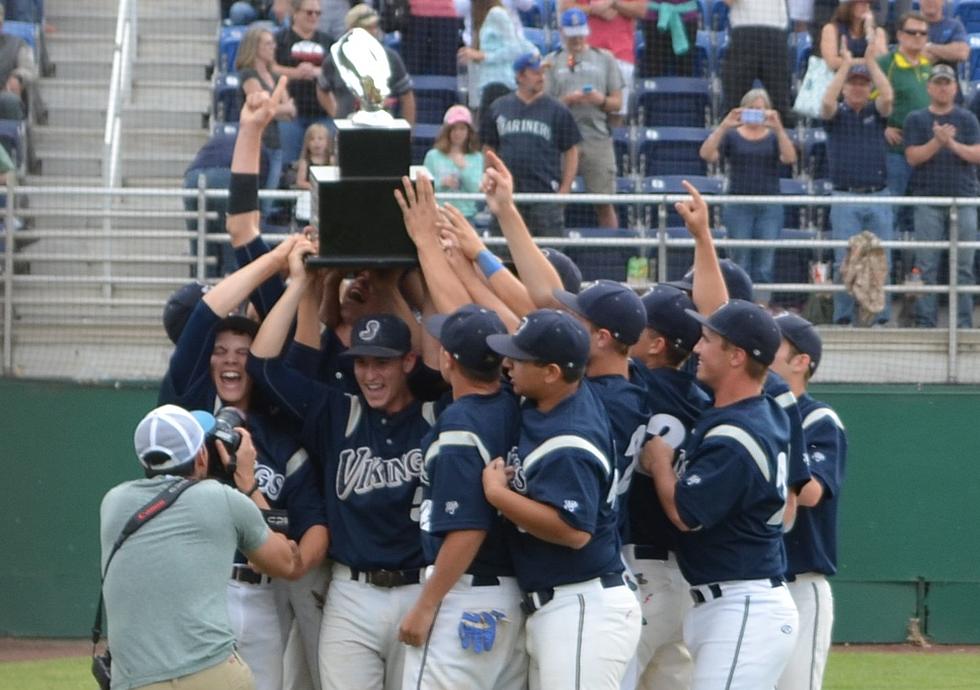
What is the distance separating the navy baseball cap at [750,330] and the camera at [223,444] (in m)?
1.62

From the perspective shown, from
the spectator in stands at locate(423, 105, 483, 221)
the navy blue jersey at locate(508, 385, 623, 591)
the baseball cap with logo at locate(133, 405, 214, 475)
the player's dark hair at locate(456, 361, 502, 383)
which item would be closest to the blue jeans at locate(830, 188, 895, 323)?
the spectator in stands at locate(423, 105, 483, 221)

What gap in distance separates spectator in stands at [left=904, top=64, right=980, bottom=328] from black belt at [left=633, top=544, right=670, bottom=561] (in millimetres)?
5249

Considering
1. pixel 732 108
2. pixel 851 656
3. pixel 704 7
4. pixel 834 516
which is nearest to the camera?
pixel 834 516

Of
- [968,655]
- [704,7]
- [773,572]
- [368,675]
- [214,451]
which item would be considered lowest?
[968,655]

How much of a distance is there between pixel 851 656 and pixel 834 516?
14.0 feet

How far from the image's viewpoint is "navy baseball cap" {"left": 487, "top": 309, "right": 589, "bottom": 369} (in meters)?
5.13

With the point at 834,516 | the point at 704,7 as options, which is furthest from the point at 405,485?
the point at 704,7

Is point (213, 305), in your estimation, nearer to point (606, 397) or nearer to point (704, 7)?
point (606, 397)

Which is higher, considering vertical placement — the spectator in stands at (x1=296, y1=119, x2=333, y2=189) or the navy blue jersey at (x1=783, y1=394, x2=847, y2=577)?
the spectator in stands at (x1=296, y1=119, x2=333, y2=189)

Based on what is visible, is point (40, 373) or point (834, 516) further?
point (40, 373)

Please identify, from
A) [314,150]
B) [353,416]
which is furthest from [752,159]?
[353,416]

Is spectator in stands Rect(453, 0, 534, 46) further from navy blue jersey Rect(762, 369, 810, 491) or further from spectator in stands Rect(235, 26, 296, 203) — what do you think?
navy blue jersey Rect(762, 369, 810, 491)

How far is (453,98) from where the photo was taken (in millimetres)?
12227

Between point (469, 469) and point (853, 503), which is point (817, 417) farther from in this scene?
point (853, 503)
